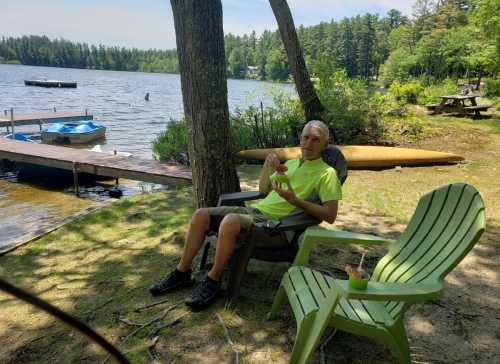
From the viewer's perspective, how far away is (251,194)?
3668 millimetres

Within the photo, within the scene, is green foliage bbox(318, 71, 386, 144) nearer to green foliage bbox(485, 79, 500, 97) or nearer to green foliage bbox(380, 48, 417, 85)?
green foliage bbox(485, 79, 500, 97)

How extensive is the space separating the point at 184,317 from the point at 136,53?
517 feet

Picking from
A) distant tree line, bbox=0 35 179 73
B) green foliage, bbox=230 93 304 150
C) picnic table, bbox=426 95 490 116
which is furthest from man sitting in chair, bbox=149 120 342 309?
distant tree line, bbox=0 35 179 73

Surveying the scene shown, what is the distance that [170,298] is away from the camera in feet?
10.8

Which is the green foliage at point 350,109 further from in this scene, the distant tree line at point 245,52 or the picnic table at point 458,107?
the distant tree line at point 245,52

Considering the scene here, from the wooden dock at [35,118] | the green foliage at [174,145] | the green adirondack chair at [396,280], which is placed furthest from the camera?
the wooden dock at [35,118]

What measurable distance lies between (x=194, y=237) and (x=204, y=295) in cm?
47

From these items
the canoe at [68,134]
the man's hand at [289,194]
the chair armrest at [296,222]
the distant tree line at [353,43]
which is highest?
the distant tree line at [353,43]

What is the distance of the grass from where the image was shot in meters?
2.70

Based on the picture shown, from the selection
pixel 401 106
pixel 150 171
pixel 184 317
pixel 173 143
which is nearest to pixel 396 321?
pixel 184 317

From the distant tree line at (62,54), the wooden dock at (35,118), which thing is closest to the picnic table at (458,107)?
the wooden dock at (35,118)

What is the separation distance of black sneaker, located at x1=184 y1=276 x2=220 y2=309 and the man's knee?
43 centimetres

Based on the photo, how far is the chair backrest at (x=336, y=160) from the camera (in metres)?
3.70

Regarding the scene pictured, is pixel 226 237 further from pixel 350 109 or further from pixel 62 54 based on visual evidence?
pixel 62 54
